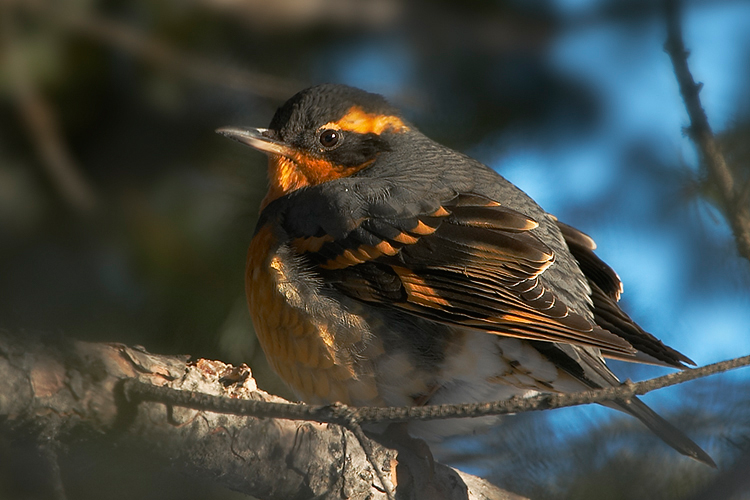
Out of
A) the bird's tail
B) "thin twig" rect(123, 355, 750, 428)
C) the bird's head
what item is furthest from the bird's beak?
the bird's tail

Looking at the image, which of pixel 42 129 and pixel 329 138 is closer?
pixel 42 129

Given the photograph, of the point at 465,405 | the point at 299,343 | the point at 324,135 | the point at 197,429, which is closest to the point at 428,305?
the point at 299,343

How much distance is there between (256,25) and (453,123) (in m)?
1.09

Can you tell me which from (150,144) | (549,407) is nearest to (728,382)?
(549,407)

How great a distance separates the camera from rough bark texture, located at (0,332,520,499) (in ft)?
5.04

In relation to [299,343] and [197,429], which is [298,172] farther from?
[197,429]

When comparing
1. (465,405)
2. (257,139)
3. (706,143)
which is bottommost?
(465,405)

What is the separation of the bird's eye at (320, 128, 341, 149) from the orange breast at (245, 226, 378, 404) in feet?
2.57

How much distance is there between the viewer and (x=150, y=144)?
122 inches

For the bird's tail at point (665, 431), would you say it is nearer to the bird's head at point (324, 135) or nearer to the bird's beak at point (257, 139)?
the bird's head at point (324, 135)

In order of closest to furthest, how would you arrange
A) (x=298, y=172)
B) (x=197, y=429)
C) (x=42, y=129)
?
1. (x=197, y=429)
2. (x=42, y=129)
3. (x=298, y=172)

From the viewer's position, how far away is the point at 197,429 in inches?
79.7

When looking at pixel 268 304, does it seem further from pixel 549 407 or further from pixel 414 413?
pixel 549 407

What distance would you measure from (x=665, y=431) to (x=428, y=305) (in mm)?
892
